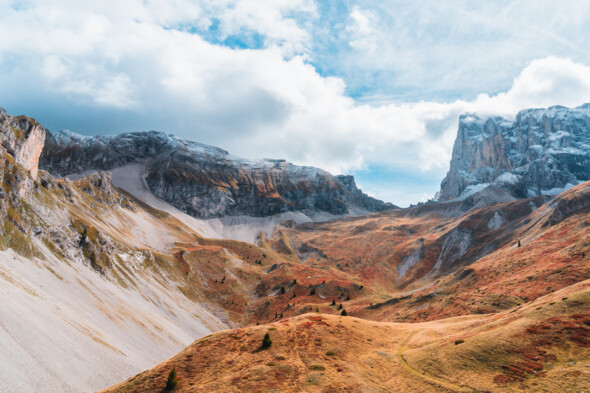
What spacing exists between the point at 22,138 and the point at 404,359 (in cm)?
16848

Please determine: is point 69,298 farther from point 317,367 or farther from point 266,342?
point 317,367

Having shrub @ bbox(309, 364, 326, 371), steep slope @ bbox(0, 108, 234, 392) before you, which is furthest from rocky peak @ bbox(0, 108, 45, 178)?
shrub @ bbox(309, 364, 326, 371)

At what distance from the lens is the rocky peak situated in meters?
128

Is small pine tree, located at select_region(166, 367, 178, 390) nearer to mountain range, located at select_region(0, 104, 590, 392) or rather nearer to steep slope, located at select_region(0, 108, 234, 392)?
mountain range, located at select_region(0, 104, 590, 392)

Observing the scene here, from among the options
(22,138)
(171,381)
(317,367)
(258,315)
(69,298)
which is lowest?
(69,298)

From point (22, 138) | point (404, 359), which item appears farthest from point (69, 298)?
point (22, 138)

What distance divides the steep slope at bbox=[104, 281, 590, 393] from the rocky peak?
134m

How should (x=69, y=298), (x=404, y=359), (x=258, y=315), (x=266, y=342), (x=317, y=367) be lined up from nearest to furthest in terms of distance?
(x=317, y=367) < (x=404, y=359) < (x=266, y=342) < (x=69, y=298) < (x=258, y=315)

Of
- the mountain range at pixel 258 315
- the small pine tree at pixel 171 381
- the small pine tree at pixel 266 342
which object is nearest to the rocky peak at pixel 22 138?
the mountain range at pixel 258 315

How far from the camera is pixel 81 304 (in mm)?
88438

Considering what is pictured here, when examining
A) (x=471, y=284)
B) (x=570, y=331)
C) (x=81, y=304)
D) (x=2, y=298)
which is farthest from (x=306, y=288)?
(x=570, y=331)

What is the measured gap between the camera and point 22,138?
138 metres

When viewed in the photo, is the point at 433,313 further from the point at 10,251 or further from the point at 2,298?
the point at 10,251

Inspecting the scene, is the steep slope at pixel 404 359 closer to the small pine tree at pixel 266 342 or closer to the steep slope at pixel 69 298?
the small pine tree at pixel 266 342
